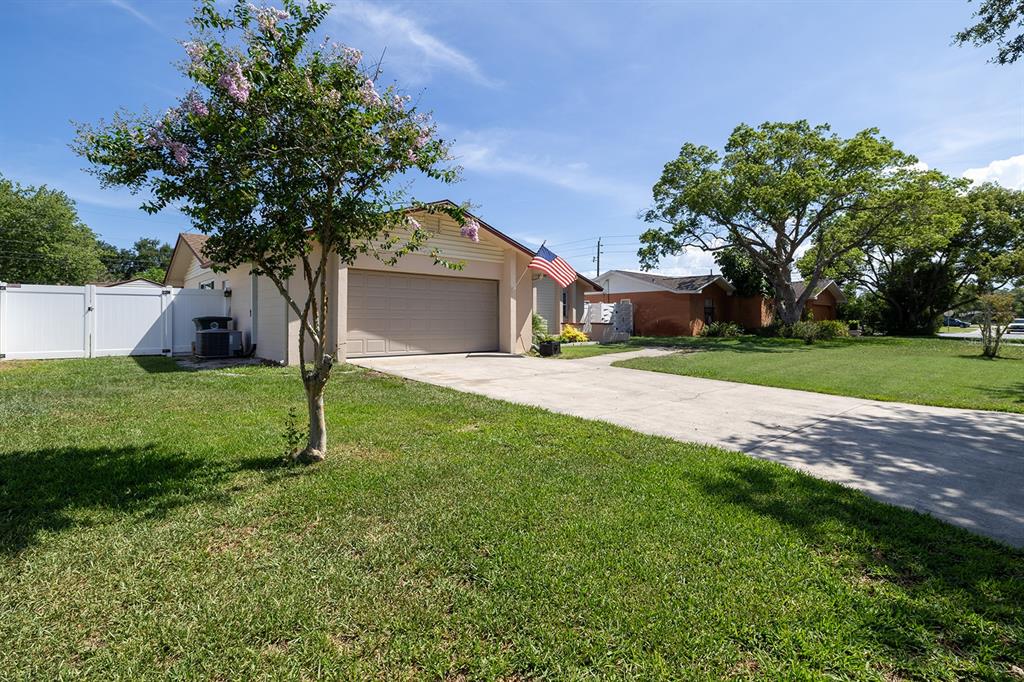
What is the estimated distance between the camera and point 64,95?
322 inches

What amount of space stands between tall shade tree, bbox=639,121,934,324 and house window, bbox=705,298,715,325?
4035mm

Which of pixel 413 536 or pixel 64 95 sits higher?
pixel 64 95

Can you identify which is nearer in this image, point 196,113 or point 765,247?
point 196,113

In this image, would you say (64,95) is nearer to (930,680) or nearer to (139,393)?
(139,393)

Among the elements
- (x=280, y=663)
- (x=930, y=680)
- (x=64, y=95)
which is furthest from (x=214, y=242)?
(x=64, y=95)

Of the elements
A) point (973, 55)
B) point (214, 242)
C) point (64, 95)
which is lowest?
point (214, 242)

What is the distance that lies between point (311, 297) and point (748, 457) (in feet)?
14.0

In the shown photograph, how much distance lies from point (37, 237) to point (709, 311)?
40.3 m

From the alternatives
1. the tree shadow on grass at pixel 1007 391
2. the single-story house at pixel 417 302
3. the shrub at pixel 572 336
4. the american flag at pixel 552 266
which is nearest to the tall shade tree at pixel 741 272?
the shrub at pixel 572 336

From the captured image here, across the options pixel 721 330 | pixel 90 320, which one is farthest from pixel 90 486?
pixel 721 330

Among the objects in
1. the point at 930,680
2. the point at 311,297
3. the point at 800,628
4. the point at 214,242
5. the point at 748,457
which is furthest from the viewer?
the point at 748,457

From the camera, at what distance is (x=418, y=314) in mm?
13070

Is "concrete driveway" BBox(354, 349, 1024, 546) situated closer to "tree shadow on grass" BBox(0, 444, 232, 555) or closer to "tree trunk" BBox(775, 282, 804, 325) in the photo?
"tree shadow on grass" BBox(0, 444, 232, 555)

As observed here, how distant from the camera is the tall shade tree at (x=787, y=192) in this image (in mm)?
20469
